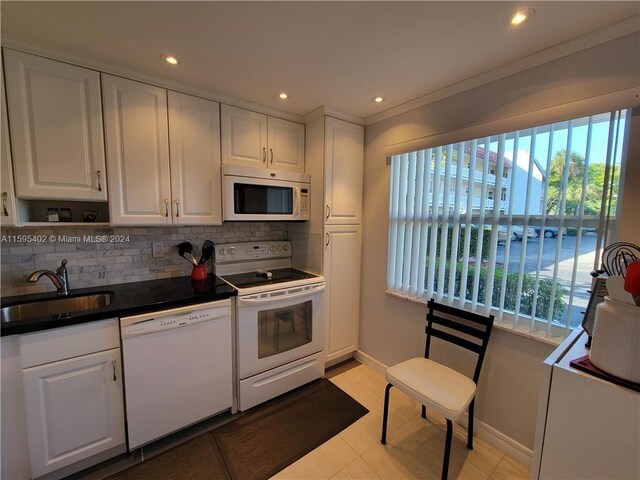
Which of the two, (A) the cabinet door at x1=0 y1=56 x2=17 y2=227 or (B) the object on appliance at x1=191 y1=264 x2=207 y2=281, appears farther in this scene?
(B) the object on appliance at x1=191 y1=264 x2=207 y2=281

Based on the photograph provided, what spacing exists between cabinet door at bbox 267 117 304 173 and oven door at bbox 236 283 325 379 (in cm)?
110

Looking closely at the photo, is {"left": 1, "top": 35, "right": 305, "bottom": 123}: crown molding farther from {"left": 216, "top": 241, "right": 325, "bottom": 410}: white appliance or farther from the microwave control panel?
{"left": 216, "top": 241, "right": 325, "bottom": 410}: white appliance

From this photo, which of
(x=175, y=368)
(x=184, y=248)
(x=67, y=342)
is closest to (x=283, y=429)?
(x=175, y=368)

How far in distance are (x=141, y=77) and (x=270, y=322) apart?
75.0 inches

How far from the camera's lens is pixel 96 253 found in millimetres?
1922

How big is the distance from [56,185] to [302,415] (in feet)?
7.22

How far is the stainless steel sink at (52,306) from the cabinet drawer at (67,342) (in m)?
0.22

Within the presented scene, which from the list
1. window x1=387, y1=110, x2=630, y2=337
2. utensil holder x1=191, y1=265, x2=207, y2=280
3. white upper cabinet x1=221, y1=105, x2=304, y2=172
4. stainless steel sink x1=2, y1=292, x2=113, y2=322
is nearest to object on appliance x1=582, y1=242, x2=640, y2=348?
window x1=387, y1=110, x2=630, y2=337

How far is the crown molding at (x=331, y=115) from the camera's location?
2256mm

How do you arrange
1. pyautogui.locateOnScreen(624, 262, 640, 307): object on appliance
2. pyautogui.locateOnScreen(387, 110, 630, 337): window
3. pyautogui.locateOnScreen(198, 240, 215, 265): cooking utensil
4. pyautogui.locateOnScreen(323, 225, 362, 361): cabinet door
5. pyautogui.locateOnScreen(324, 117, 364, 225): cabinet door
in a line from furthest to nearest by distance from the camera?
pyautogui.locateOnScreen(323, 225, 362, 361): cabinet door, pyautogui.locateOnScreen(324, 117, 364, 225): cabinet door, pyautogui.locateOnScreen(198, 240, 215, 265): cooking utensil, pyautogui.locateOnScreen(387, 110, 630, 337): window, pyautogui.locateOnScreen(624, 262, 640, 307): object on appliance

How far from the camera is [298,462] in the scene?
1622 millimetres

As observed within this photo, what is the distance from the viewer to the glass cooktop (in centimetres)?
212

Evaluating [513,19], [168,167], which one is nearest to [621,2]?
[513,19]

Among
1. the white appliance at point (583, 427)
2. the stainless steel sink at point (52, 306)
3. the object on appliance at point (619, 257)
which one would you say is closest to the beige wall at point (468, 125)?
the object on appliance at point (619, 257)
